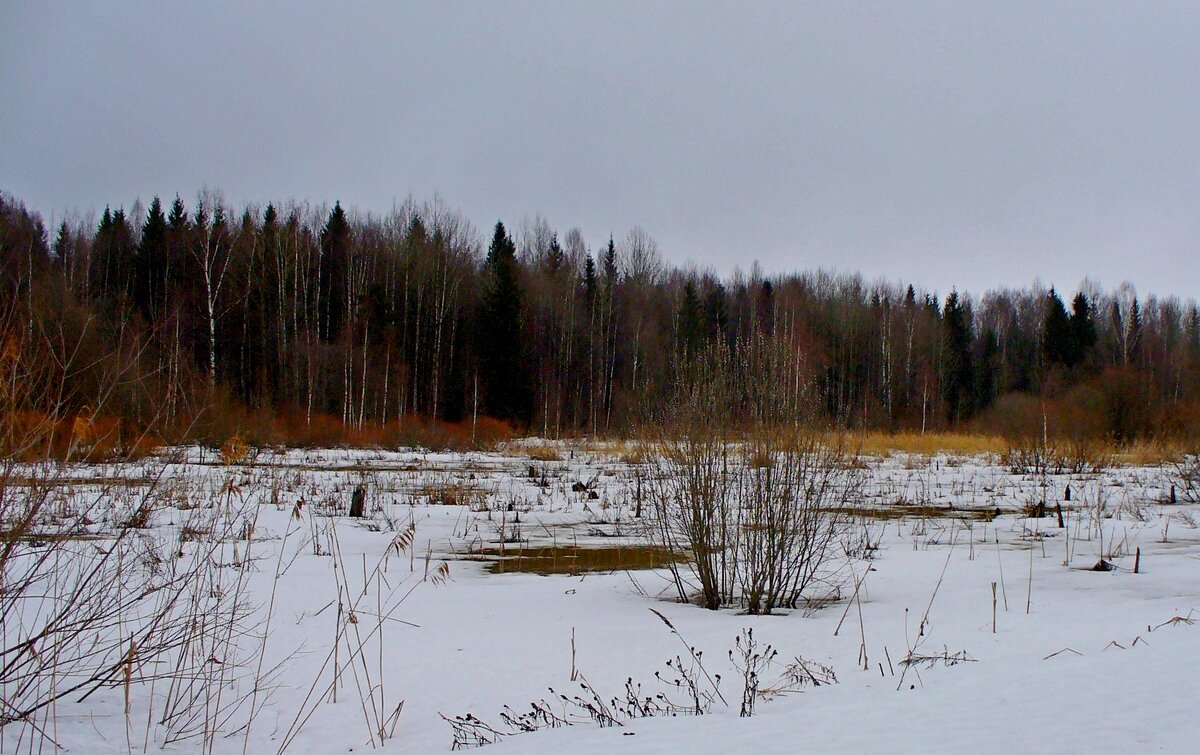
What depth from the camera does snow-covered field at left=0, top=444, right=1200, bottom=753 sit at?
2.90 meters

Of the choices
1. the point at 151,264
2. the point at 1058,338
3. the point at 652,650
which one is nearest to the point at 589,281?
the point at 151,264

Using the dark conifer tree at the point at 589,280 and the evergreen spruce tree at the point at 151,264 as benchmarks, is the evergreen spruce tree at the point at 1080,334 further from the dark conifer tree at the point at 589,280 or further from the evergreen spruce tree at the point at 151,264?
the evergreen spruce tree at the point at 151,264

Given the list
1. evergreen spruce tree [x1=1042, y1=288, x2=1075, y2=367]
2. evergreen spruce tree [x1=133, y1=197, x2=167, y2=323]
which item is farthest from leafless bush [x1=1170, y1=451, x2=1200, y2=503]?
evergreen spruce tree [x1=1042, y1=288, x2=1075, y2=367]

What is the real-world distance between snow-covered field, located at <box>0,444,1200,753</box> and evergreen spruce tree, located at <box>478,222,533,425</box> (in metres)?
29.5

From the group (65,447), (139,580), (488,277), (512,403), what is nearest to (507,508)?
(139,580)

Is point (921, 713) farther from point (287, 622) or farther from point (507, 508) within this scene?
point (507, 508)

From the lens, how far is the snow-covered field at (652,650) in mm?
2904

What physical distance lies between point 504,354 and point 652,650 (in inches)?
1406

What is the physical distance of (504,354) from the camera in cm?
4028

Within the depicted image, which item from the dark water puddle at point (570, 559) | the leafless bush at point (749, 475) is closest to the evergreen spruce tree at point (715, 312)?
the dark water puddle at point (570, 559)

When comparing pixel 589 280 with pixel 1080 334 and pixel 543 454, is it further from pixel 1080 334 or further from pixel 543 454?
pixel 1080 334

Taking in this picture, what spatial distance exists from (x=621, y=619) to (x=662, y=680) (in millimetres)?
1437

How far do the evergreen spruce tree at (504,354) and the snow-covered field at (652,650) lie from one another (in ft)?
96.9

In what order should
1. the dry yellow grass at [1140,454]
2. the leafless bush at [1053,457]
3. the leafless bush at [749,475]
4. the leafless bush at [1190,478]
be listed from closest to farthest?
the leafless bush at [749,475]
the leafless bush at [1190,478]
the leafless bush at [1053,457]
the dry yellow grass at [1140,454]
